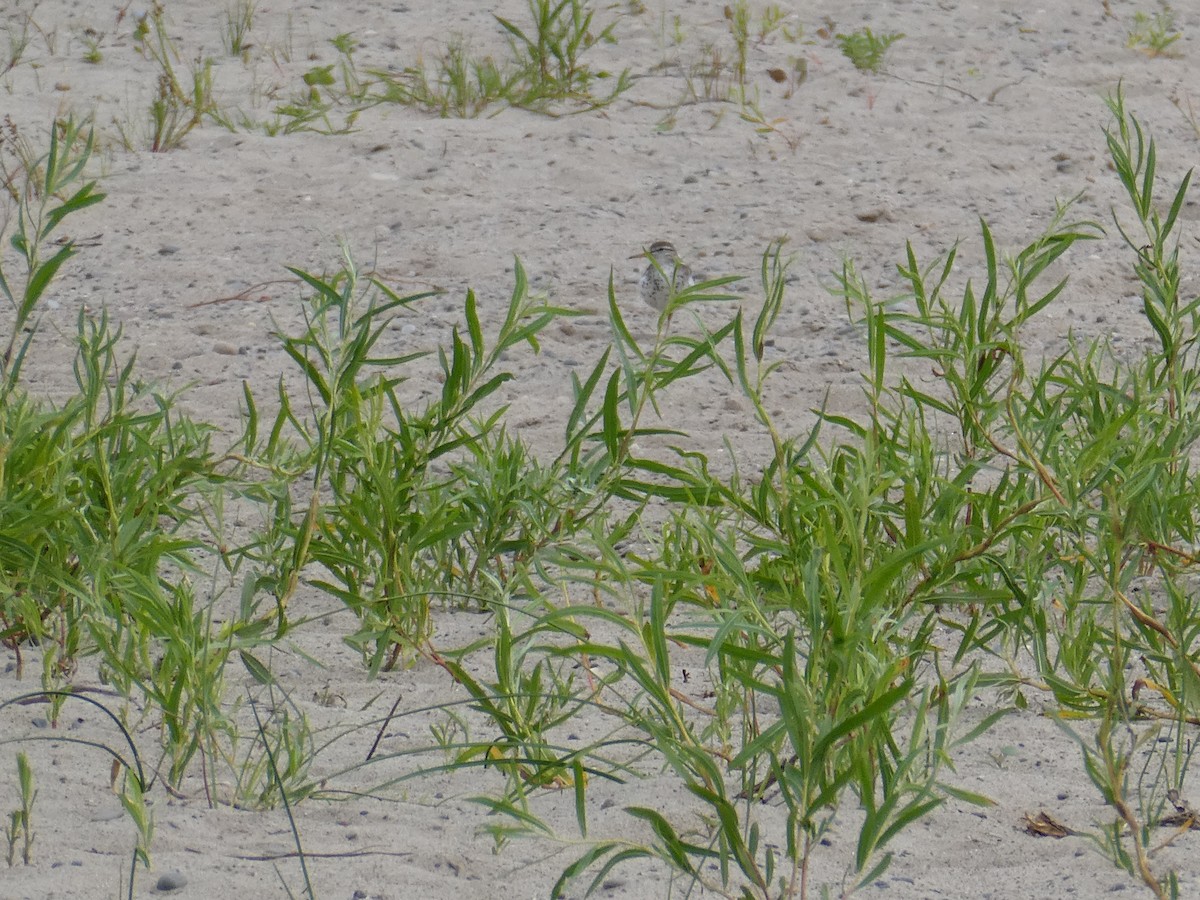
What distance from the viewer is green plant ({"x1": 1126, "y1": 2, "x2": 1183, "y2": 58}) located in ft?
19.7

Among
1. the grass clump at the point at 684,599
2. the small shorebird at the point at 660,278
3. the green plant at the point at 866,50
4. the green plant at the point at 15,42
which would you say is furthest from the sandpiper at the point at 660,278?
the green plant at the point at 15,42

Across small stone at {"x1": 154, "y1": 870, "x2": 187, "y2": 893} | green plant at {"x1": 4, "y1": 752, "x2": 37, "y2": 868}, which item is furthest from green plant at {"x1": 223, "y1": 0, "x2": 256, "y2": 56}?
small stone at {"x1": 154, "y1": 870, "x2": 187, "y2": 893}

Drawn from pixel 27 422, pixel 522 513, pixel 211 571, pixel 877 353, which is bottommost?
pixel 211 571

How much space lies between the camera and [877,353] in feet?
6.89

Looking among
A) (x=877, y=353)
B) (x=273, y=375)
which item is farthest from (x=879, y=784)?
(x=273, y=375)

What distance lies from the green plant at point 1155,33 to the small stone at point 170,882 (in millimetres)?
5595

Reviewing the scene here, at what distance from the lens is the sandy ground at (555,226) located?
1690 millimetres

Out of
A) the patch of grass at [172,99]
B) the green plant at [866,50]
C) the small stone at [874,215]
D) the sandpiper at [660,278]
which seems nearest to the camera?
the sandpiper at [660,278]

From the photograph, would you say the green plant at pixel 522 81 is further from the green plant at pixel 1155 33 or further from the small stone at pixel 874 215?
the green plant at pixel 1155 33

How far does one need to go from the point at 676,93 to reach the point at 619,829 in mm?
4207

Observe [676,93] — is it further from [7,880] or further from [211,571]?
[7,880]

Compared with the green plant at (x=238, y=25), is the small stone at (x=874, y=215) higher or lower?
lower

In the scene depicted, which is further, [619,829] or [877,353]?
[877,353]

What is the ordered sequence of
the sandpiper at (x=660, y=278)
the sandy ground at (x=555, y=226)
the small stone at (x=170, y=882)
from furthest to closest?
the sandpiper at (x=660, y=278) < the sandy ground at (x=555, y=226) < the small stone at (x=170, y=882)
